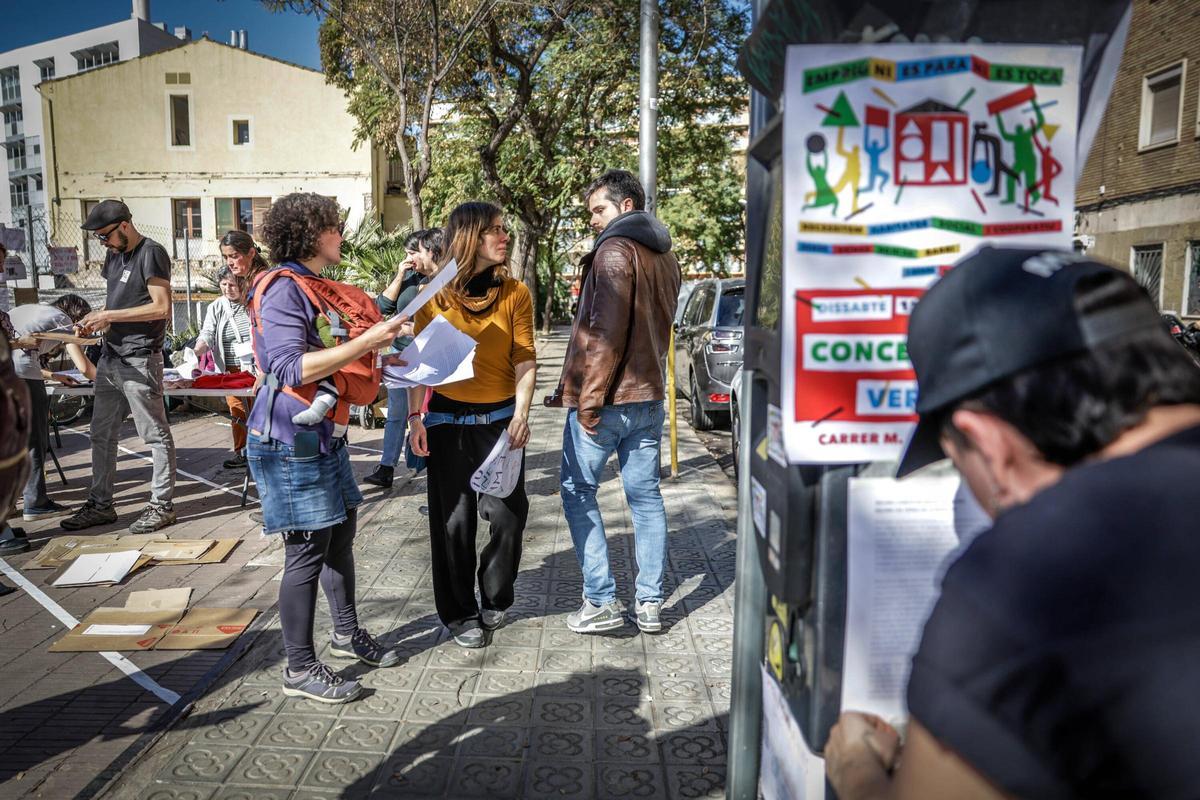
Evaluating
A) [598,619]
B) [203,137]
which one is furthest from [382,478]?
[203,137]

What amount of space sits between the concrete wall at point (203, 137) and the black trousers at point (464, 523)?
3014 centimetres

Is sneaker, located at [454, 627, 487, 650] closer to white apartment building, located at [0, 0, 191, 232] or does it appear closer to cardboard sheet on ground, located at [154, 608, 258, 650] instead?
cardboard sheet on ground, located at [154, 608, 258, 650]

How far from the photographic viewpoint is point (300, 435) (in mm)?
3250

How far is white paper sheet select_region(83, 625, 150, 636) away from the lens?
425 cm

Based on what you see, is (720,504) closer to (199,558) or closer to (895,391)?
(199,558)

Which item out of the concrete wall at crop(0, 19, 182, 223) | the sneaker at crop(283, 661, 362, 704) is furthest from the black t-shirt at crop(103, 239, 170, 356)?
the concrete wall at crop(0, 19, 182, 223)

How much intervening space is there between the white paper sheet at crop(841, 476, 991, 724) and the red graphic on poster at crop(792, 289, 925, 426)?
0.14m

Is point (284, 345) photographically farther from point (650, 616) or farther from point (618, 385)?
point (650, 616)

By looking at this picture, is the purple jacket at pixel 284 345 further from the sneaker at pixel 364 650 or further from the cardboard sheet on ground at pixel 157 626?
the cardboard sheet on ground at pixel 157 626

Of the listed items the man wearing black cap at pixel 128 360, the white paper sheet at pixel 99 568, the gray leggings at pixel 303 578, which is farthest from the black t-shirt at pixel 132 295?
the gray leggings at pixel 303 578

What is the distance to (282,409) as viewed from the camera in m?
3.23

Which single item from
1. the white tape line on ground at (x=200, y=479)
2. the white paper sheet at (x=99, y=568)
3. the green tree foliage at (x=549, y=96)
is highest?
the green tree foliage at (x=549, y=96)

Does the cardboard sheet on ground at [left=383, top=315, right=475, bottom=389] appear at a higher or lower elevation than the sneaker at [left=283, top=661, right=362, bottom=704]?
higher

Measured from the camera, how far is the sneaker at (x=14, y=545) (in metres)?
5.44
